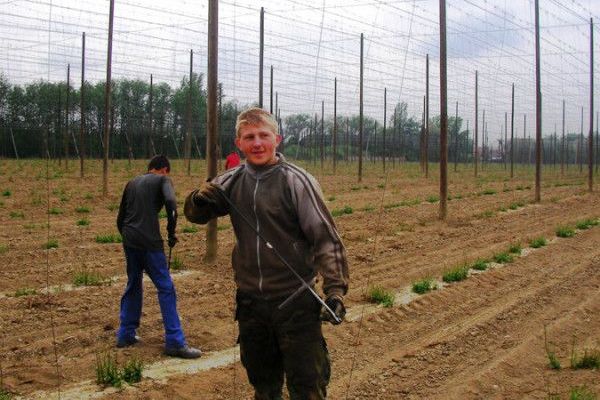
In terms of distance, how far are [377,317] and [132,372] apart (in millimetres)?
2864

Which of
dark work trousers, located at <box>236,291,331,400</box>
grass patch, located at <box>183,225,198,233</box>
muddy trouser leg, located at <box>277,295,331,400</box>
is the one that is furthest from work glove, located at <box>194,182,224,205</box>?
grass patch, located at <box>183,225,198,233</box>

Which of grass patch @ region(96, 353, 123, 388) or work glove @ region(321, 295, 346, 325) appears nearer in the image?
work glove @ region(321, 295, 346, 325)

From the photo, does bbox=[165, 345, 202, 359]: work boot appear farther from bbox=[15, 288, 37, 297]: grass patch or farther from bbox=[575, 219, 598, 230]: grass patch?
bbox=[575, 219, 598, 230]: grass patch

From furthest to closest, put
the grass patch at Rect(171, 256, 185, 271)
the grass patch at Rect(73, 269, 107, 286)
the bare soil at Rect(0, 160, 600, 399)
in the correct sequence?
the grass patch at Rect(171, 256, 185, 271) < the grass patch at Rect(73, 269, 107, 286) < the bare soil at Rect(0, 160, 600, 399)

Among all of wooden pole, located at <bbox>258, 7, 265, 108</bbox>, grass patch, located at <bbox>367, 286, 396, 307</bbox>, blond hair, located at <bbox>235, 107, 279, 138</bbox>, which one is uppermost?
wooden pole, located at <bbox>258, 7, 265, 108</bbox>

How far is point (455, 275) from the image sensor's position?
339 inches

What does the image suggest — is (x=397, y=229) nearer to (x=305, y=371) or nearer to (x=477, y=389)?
(x=477, y=389)

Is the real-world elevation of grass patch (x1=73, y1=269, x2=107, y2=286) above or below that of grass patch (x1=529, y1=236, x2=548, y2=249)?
below

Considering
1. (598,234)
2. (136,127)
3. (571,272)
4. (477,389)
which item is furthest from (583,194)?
(136,127)

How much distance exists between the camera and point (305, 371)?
298cm

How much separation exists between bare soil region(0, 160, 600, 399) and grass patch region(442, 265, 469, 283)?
0.12 m

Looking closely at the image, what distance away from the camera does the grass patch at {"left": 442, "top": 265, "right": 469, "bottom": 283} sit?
856 centimetres

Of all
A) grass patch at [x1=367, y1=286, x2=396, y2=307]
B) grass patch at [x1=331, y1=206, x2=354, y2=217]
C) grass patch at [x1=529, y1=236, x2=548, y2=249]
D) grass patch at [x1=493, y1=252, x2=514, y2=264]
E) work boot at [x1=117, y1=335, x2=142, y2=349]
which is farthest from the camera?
grass patch at [x1=331, y1=206, x2=354, y2=217]

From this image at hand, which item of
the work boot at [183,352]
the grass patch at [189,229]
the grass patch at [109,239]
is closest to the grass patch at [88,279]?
the work boot at [183,352]
